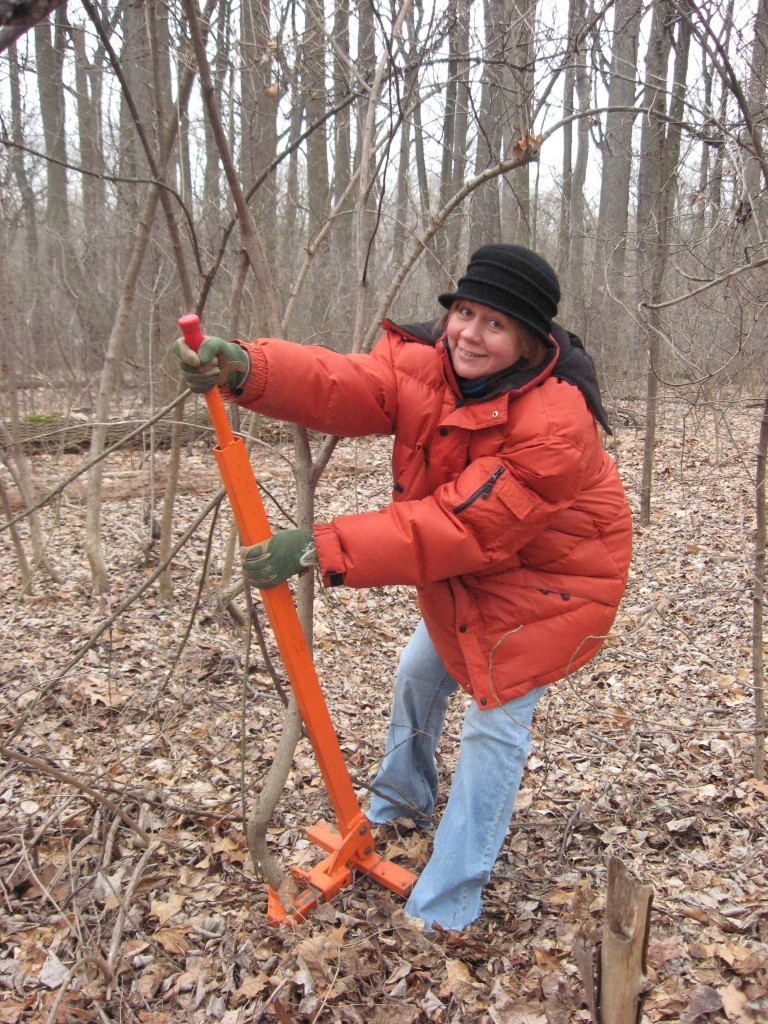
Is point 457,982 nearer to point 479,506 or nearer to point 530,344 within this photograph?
point 479,506

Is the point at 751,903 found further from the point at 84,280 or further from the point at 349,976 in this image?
the point at 84,280

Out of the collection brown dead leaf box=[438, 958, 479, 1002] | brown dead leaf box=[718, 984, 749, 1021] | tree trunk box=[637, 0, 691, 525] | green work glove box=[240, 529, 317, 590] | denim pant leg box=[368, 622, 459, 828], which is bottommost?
brown dead leaf box=[438, 958, 479, 1002]

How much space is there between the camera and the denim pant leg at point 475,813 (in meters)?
2.24

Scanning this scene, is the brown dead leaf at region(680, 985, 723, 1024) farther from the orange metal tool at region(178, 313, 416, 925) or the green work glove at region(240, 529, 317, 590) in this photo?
the green work glove at region(240, 529, 317, 590)

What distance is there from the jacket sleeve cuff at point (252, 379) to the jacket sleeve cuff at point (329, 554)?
39 centimetres

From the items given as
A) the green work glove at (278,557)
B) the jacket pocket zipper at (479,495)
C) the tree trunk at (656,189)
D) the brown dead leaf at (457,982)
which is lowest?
the brown dead leaf at (457,982)

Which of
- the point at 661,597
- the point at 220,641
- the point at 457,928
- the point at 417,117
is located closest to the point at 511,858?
the point at 457,928

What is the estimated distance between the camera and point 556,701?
12.8 feet

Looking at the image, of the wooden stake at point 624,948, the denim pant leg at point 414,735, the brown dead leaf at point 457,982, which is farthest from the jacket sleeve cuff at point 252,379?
the brown dead leaf at point 457,982

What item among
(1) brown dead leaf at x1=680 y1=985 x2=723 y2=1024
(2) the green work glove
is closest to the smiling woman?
A: (2) the green work glove

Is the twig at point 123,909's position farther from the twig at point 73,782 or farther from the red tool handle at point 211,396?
the red tool handle at point 211,396

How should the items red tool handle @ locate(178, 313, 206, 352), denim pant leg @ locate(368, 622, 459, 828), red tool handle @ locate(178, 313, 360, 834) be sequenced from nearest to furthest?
red tool handle @ locate(178, 313, 206, 352), red tool handle @ locate(178, 313, 360, 834), denim pant leg @ locate(368, 622, 459, 828)

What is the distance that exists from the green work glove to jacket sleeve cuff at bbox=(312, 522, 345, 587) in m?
0.03

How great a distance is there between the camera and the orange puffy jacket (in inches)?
79.3
